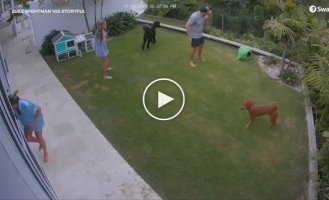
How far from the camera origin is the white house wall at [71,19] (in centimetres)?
1031

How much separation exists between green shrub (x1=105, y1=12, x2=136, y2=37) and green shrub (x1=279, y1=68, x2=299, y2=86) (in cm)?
478

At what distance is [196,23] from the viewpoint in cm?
901

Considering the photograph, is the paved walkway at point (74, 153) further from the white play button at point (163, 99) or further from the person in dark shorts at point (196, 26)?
the person in dark shorts at point (196, 26)

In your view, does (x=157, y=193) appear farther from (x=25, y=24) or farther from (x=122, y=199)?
(x=25, y=24)

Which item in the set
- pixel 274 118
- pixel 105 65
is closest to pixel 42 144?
pixel 105 65

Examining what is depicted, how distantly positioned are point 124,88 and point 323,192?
15.3ft

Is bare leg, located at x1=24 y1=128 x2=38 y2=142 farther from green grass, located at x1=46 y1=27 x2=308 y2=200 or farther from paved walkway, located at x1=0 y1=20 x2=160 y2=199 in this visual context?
green grass, located at x1=46 y1=27 x2=308 y2=200

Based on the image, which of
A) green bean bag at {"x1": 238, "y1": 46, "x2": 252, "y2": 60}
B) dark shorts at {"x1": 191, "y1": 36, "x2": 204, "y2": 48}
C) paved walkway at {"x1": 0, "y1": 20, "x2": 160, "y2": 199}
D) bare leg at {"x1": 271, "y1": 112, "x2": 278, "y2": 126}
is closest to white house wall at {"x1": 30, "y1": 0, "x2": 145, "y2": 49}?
paved walkway at {"x1": 0, "y1": 20, "x2": 160, "y2": 199}

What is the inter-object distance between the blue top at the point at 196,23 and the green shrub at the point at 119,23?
300cm

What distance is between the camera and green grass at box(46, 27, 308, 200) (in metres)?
6.39

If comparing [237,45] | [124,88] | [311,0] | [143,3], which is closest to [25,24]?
[143,3]

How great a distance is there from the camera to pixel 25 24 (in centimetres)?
1190

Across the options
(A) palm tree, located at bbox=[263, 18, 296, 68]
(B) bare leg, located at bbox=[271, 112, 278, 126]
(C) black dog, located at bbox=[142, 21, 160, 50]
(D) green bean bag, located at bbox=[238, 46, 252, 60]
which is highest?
(A) palm tree, located at bbox=[263, 18, 296, 68]

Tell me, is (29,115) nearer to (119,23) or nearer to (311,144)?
(311,144)
